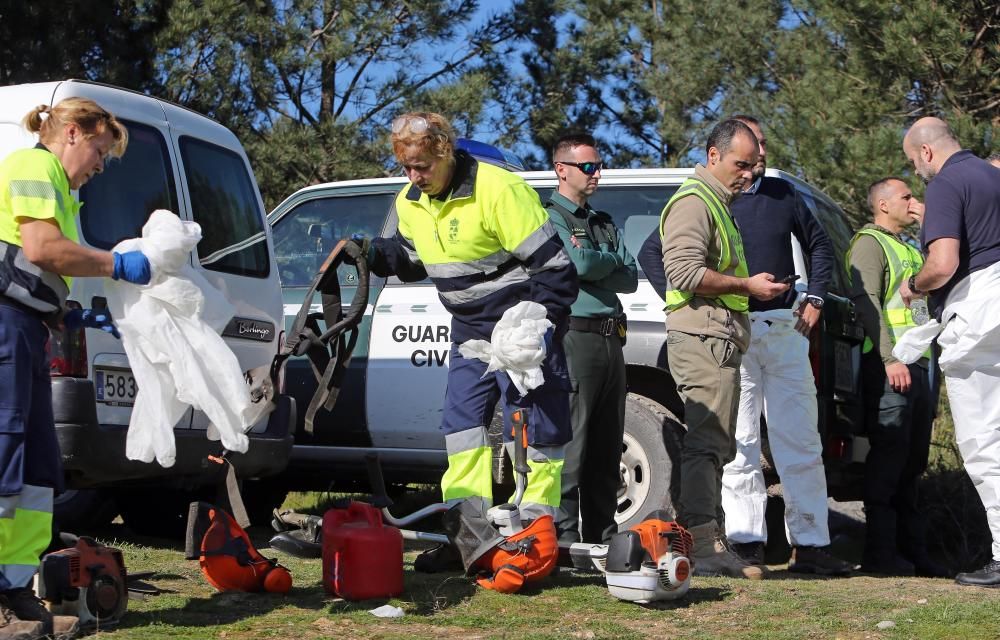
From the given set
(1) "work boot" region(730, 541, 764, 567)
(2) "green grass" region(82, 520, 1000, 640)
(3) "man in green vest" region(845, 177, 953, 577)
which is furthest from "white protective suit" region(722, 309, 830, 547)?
(2) "green grass" region(82, 520, 1000, 640)

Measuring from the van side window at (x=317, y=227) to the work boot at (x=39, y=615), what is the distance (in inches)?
150

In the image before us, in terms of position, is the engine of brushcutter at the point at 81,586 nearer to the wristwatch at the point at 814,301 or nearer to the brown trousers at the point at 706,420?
the brown trousers at the point at 706,420

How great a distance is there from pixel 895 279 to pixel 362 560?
3645 mm

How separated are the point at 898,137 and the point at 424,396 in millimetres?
6872

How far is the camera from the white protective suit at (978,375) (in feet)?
18.6

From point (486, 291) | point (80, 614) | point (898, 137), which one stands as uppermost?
point (898, 137)

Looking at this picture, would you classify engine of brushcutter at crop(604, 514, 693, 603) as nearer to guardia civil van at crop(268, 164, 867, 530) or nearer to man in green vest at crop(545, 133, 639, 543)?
man in green vest at crop(545, 133, 639, 543)

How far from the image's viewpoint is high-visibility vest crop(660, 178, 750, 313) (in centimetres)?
578

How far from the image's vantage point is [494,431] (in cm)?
691

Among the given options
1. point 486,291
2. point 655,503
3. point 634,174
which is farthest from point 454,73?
point 486,291

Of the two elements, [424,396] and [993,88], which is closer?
[424,396]

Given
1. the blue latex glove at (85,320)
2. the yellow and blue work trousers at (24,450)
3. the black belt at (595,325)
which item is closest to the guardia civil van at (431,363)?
the black belt at (595,325)

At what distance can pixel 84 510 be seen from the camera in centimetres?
736

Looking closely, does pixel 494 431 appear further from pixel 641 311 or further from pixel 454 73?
pixel 454 73
